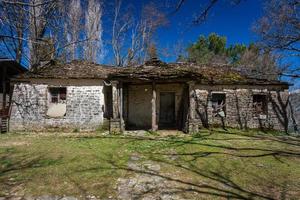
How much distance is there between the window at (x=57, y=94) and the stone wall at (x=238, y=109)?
754cm

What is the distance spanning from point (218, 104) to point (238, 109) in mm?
1163

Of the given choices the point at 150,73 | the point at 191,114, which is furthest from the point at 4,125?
the point at 191,114

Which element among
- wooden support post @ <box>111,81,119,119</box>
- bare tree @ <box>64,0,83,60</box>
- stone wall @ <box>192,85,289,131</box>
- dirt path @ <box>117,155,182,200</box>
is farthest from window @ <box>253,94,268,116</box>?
bare tree @ <box>64,0,83,60</box>

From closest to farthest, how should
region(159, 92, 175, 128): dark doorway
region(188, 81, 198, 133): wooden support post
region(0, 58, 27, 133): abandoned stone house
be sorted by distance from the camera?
region(188, 81, 198, 133): wooden support post
region(0, 58, 27, 133): abandoned stone house
region(159, 92, 175, 128): dark doorway

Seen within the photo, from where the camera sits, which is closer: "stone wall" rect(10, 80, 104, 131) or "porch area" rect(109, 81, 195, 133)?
"stone wall" rect(10, 80, 104, 131)

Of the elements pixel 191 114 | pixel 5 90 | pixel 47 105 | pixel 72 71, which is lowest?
pixel 191 114

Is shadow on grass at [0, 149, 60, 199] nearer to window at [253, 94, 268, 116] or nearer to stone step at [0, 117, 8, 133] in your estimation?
stone step at [0, 117, 8, 133]

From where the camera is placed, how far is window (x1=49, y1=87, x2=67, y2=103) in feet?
39.8

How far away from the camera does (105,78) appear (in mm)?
11852

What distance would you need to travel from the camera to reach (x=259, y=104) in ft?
42.9

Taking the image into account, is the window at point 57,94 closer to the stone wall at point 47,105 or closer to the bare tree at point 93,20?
the stone wall at point 47,105

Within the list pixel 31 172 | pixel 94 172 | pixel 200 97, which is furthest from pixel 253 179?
pixel 200 97

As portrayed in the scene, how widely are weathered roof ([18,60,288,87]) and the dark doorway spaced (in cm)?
182

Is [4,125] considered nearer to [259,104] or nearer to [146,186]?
[146,186]
